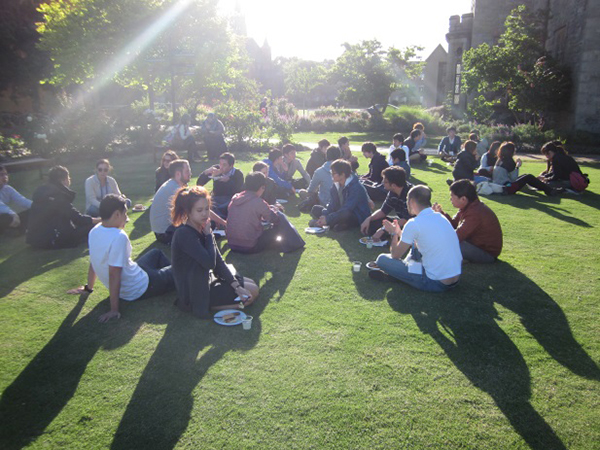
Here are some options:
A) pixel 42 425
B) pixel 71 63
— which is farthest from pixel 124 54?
pixel 42 425

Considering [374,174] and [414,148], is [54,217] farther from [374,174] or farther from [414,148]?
[414,148]

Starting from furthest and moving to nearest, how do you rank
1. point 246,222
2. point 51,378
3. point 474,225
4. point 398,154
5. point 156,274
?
point 398,154
point 246,222
point 474,225
point 156,274
point 51,378

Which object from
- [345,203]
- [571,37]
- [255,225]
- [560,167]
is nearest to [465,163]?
[560,167]

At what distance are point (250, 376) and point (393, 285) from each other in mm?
2774

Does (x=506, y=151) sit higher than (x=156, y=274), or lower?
higher

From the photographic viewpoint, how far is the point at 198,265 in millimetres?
4781

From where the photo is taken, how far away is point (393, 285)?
19.5 ft

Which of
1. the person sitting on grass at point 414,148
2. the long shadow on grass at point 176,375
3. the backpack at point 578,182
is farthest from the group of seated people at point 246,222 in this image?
the person sitting on grass at point 414,148

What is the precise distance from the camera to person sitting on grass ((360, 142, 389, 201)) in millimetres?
10500

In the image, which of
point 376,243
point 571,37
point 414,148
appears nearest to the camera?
point 376,243

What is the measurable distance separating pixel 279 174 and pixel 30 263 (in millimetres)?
6192

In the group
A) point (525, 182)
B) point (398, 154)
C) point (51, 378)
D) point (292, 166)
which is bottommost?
point (51, 378)

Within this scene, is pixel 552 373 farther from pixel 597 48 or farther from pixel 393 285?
pixel 597 48

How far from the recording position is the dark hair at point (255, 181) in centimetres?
665
